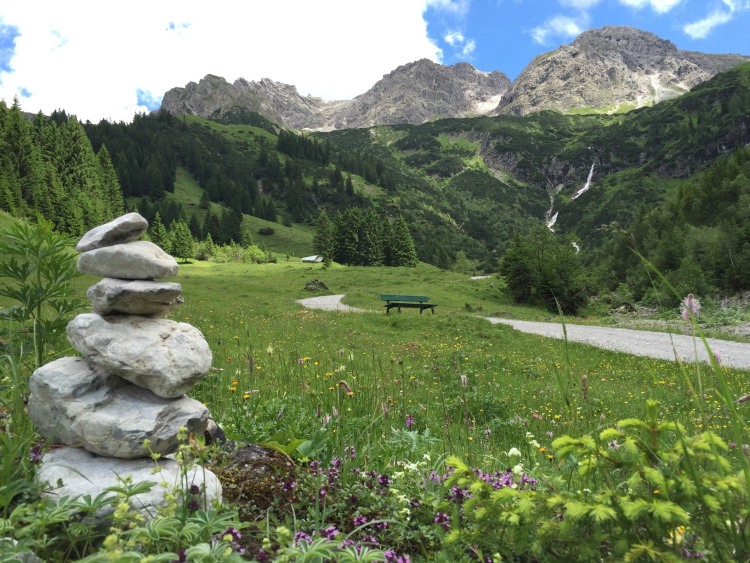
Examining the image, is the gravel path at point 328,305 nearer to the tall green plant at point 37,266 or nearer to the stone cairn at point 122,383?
the tall green plant at point 37,266

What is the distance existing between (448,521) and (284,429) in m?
2.27

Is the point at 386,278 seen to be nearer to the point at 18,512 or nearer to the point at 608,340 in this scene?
the point at 608,340

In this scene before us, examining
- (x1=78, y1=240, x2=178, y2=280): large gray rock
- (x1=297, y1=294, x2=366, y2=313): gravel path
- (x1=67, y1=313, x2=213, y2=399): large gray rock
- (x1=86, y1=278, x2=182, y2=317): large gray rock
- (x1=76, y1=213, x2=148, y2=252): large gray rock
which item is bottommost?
(x1=297, y1=294, x2=366, y2=313): gravel path

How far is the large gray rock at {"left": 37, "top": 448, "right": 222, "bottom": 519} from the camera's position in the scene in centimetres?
273

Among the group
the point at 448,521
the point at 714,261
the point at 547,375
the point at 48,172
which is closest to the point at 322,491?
the point at 448,521

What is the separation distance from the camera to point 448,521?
2670mm

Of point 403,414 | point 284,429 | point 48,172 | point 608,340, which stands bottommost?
point 608,340

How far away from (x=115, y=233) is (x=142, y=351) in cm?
130

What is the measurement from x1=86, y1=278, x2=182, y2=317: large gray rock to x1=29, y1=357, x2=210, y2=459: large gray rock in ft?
1.77

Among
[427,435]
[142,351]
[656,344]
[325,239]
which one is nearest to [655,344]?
[656,344]

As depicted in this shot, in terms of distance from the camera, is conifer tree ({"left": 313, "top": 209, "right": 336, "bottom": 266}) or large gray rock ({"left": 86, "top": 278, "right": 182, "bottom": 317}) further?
conifer tree ({"left": 313, "top": 209, "right": 336, "bottom": 266})

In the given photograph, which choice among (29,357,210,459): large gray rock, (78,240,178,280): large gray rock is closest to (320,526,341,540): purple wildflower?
(29,357,210,459): large gray rock

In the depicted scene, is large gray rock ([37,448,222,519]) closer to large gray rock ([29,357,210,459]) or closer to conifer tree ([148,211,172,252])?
large gray rock ([29,357,210,459])

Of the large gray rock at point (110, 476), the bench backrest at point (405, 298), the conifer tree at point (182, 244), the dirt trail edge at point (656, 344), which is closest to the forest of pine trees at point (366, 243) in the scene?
the conifer tree at point (182, 244)
